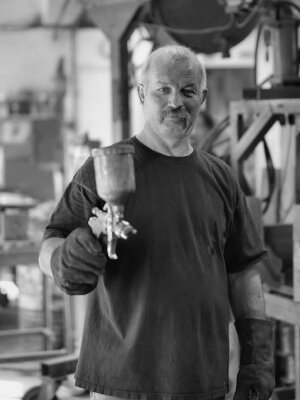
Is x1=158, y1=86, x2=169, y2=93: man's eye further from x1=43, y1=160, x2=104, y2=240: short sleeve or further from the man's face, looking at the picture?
x1=43, y1=160, x2=104, y2=240: short sleeve

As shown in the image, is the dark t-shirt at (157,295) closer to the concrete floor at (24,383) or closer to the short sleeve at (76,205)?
the short sleeve at (76,205)

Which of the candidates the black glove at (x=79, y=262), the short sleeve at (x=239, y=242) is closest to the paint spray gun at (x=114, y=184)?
the black glove at (x=79, y=262)

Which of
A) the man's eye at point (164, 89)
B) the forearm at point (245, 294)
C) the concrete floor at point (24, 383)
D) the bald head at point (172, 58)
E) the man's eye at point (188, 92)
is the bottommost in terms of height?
the concrete floor at point (24, 383)

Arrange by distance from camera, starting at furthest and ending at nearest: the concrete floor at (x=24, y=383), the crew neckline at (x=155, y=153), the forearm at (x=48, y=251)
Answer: the concrete floor at (x=24, y=383) < the crew neckline at (x=155, y=153) < the forearm at (x=48, y=251)

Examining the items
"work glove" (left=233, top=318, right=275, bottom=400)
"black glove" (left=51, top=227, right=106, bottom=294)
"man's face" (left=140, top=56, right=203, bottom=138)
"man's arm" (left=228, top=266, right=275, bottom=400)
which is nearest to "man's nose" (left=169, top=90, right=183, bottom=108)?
"man's face" (left=140, top=56, right=203, bottom=138)

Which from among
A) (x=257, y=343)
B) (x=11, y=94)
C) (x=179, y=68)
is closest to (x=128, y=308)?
(x=257, y=343)

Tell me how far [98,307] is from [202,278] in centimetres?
26

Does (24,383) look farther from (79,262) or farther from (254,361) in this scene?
(79,262)

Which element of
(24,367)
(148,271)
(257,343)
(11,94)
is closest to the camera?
(148,271)

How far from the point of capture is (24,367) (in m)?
5.37

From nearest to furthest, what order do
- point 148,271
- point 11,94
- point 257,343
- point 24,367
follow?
point 148,271
point 257,343
point 24,367
point 11,94

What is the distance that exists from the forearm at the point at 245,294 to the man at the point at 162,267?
126mm

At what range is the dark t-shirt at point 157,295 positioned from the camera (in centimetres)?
196

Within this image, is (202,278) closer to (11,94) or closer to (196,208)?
(196,208)
